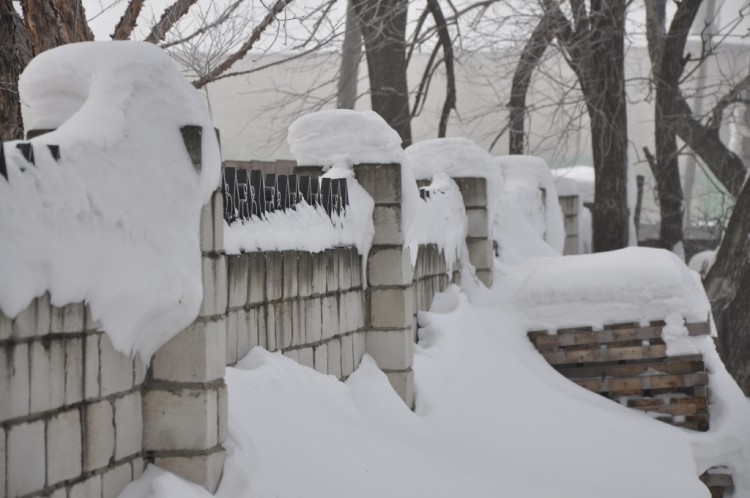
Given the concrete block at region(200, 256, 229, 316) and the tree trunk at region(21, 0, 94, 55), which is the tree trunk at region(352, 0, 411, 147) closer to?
the tree trunk at region(21, 0, 94, 55)

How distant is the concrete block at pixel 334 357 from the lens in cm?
701

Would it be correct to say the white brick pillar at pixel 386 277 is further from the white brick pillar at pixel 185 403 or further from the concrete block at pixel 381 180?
the white brick pillar at pixel 185 403

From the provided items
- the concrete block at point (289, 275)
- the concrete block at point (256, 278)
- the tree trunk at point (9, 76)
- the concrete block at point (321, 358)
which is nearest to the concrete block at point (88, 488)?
the concrete block at point (256, 278)

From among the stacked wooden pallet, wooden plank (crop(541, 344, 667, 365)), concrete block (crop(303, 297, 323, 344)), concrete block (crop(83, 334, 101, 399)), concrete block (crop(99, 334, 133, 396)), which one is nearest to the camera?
concrete block (crop(83, 334, 101, 399))

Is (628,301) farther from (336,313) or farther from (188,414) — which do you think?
(188,414)

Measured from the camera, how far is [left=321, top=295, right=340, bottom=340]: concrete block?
22.8ft

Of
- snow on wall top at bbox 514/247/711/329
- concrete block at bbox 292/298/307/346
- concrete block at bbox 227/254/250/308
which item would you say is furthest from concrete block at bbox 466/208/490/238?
concrete block at bbox 227/254/250/308

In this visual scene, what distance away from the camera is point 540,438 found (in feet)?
27.0

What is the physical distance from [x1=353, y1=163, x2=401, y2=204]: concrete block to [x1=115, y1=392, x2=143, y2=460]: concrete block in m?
3.48

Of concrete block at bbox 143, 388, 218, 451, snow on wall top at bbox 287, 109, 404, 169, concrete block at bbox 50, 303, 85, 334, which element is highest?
snow on wall top at bbox 287, 109, 404, 169

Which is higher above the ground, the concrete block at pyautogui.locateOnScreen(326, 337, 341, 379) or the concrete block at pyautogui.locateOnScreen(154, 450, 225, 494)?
the concrete block at pyautogui.locateOnScreen(326, 337, 341, 379)

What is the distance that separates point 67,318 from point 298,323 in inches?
102

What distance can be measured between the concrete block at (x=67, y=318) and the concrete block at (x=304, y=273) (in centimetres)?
245

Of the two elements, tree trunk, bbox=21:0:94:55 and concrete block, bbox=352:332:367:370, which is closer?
concrete block, bbox=352:332:367:370
